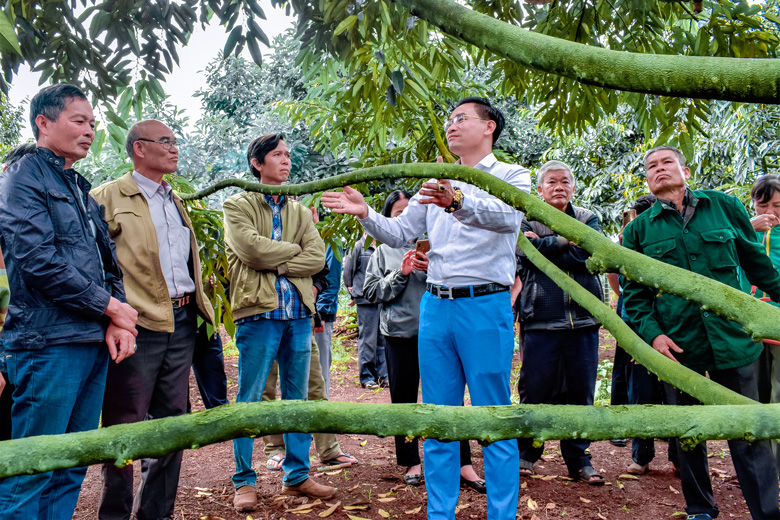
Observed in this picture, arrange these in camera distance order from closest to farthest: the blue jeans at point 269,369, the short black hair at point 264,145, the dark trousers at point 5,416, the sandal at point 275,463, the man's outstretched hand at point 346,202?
1. the man's outstretched hand at point 346,202
2. the dark trousers at point 5,416
3. the blue jeans at point 269,369
4. the short black hair at point 264,145
5. the sandal at point 275,463

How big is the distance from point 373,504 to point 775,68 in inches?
152

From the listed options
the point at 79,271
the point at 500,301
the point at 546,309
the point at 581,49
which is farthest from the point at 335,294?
the point at 581,49

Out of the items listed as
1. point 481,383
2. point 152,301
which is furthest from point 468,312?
point 152,301

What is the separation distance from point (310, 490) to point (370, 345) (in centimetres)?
484

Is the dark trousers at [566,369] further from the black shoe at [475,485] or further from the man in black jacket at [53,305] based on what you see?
the man in black jacket at [53,305]

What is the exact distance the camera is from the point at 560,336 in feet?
15.3

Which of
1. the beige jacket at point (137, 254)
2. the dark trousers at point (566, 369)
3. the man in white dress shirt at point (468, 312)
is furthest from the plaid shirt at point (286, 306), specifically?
Answer: the dark trousers at point (566, 369)

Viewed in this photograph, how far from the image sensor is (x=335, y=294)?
6.54 metres

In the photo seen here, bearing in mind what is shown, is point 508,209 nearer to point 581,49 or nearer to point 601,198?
point 581,49

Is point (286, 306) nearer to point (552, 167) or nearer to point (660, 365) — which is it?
point (552, 167)

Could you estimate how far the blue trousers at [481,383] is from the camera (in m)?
3.27

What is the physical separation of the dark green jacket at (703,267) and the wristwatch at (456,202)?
1.54 meters

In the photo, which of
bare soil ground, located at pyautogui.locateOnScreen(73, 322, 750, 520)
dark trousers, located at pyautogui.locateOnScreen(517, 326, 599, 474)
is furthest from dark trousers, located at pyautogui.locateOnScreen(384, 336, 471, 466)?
dark trousers, located at pyautogui.locateOnScreen(517, 326, 599, 474)

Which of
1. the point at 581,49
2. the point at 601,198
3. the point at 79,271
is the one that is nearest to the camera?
the point at 581,49
